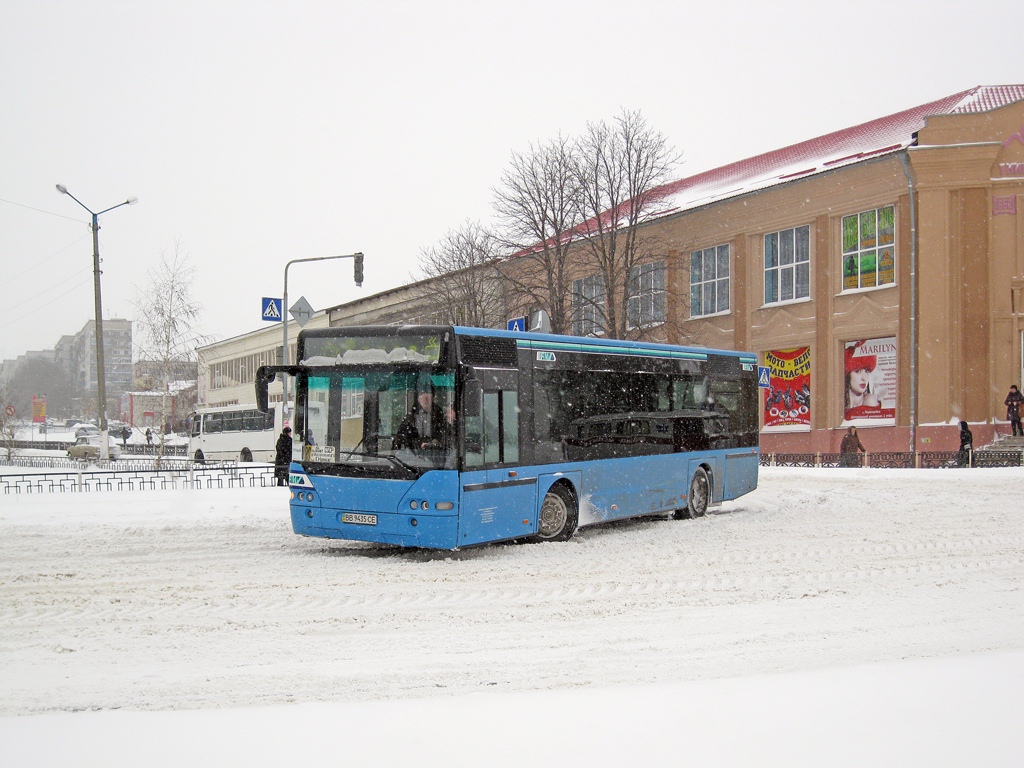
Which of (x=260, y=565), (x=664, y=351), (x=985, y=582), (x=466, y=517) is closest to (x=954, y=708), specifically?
(x=985, y=582)

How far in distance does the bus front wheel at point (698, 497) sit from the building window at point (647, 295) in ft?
72.1

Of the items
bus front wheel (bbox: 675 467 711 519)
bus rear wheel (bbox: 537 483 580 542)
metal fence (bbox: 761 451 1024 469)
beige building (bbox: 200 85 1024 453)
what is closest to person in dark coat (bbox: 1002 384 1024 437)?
beige building (bbox: 200 85 1024 453)

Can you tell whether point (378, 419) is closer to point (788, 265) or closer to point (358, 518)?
point (358, 518)

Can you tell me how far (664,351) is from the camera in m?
15.3

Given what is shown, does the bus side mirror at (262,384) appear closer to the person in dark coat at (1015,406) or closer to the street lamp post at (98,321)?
the street lamp post at (98,321)

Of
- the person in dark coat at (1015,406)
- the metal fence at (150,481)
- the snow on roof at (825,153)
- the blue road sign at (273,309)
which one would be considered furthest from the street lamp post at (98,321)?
the person in dark coat at (1015,406)

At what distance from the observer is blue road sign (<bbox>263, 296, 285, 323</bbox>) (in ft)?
75.6

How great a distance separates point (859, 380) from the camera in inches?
1304

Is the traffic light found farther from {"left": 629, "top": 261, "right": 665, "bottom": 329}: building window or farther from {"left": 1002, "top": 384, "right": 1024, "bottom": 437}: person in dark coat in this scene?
{"left": 1002, "top": 384, "right": 1024, "bottom": 437}: person in dark coat

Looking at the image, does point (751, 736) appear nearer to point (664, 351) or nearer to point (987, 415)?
point (664, 351)

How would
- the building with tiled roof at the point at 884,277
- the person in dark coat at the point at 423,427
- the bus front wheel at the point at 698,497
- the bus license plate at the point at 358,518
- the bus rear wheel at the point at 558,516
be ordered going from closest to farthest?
the person in dark coat at the point at 423,427
the bus license plate at the point at 358,518
the bus rear wheel at the point at 558,516
the bus front wheel at the point at 698,497
the building with tiled roof at the point at 884,277

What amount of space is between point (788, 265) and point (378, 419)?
28.7 metres

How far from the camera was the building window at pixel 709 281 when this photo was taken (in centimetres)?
3947

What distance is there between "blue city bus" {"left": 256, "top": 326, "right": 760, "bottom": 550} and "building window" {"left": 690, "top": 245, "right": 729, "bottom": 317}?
2660cm
